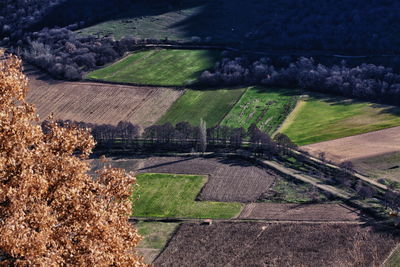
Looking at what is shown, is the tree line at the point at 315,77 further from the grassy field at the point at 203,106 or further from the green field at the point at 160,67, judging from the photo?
the grassy field at the point at 203,106

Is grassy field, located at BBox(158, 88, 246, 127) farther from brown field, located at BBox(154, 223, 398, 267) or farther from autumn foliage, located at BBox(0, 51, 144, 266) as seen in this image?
autumn foliage, located at BBox(0, 51, 144, 266)

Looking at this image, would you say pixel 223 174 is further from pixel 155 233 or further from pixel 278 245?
pixel 278 245

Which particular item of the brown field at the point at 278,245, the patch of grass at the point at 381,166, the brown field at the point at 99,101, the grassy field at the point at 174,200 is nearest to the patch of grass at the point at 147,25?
the brown field at the point at 99,101

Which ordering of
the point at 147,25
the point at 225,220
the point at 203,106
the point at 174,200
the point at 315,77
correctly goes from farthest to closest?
1. the point at 147,25
2. the point at 315,77
3. the point at 203,106
4. the point at 174,200
5. the point at 225,220

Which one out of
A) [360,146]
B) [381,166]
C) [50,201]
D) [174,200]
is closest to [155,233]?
[174,200]

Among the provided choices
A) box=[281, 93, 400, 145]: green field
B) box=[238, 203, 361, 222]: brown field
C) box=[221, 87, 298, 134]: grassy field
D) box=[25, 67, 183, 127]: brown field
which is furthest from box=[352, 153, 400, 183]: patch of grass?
box=[25, 67, 183, 127]: brown field

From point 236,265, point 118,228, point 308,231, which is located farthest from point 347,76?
point 118,228
